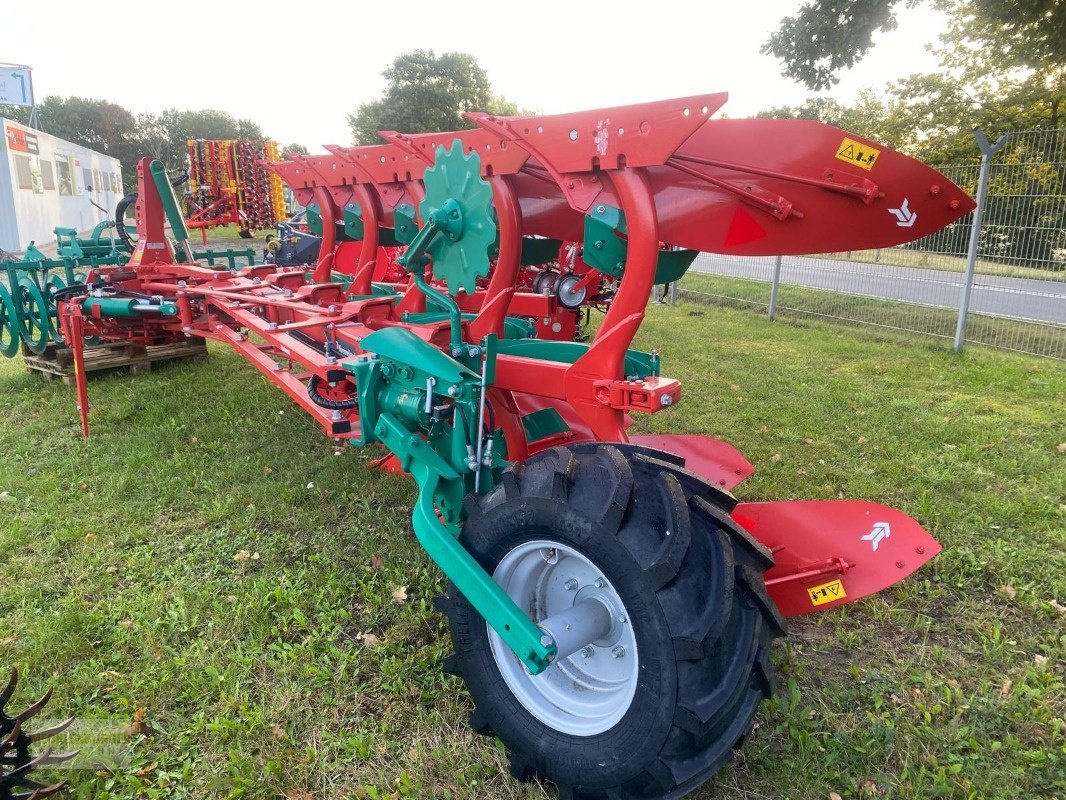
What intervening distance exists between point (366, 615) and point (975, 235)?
325 inches

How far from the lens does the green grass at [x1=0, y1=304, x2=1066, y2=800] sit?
7.73 feet

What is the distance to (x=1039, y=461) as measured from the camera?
4.79 meters

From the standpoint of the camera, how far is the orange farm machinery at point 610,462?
1903mm

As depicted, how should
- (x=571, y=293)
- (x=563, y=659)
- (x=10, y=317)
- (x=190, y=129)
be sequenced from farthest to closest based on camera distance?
(x=190, y=129), (x=571, y=293), (x=10, y=317), (x=563, y=659)

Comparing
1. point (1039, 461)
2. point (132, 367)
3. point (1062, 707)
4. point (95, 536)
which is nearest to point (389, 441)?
point (95, 536)

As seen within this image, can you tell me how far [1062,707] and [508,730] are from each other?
2.07 metres

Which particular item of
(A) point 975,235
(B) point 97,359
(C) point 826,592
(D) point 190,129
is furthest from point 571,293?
(D) point 190,129

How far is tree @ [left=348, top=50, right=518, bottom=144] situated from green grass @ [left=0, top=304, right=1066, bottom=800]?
3645 cm

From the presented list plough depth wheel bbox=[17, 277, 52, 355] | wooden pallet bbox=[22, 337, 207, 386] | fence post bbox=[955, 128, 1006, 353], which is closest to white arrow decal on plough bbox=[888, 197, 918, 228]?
fence post bbox=[955, 128, 1006, 353]

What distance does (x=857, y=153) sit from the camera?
7.91ft

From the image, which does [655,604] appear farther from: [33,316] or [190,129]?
[190,129]

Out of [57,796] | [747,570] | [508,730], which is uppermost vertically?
[747,570]

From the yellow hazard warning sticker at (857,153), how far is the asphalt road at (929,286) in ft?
13.0

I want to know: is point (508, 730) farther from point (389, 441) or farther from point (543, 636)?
point (389, 441)
